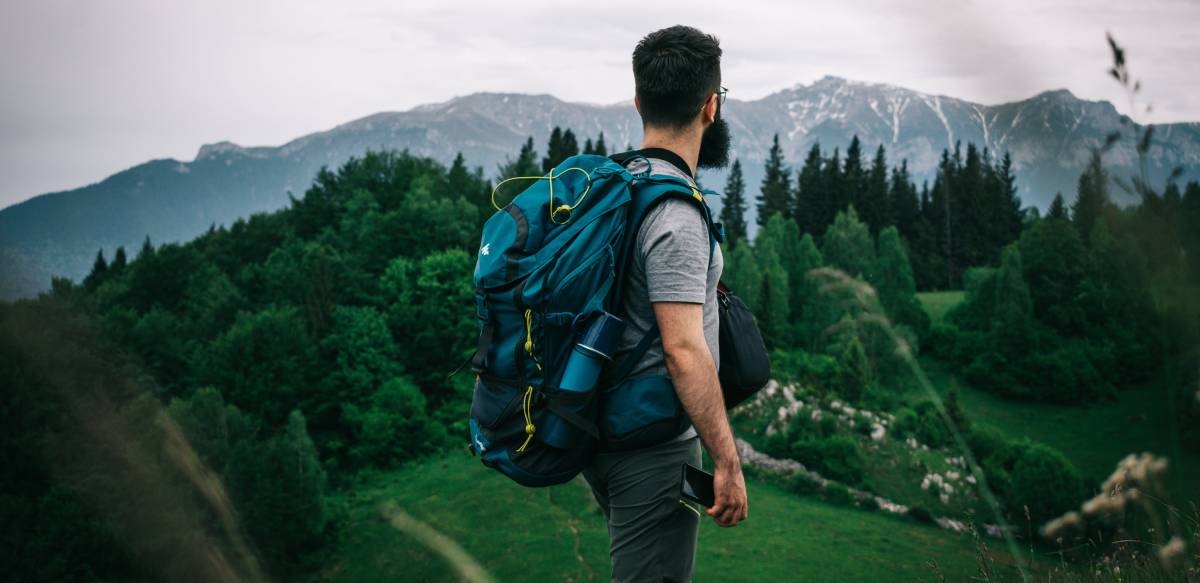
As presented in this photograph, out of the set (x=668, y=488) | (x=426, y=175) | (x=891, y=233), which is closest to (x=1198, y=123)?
(x=668, y=488)

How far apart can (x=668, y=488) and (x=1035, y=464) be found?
28.5m

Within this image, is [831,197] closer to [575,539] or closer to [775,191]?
[775,191]

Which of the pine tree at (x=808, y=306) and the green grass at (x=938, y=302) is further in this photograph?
the green grass at (x=938, y=302)

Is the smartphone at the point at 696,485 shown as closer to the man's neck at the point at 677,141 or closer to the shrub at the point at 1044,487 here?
the man's neck at the point at 677,141

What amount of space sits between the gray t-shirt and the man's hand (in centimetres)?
22

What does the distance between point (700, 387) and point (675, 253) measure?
42cm

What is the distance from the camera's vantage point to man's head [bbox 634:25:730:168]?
2.46 m

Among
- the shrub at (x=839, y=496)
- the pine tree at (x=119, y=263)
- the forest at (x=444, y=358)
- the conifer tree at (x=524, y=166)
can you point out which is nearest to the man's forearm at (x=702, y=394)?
the forest at (x=444, y=358)

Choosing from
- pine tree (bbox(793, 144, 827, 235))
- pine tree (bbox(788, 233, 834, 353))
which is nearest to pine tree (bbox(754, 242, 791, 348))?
pine tree (bbox(788, 233, 834, 353))

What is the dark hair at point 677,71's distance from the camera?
2.46 meters

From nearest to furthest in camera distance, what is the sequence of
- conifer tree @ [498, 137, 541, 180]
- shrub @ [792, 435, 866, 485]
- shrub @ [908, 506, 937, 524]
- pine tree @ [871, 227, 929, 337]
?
Answer: shrub @ [908, 506, 937, 524] → shrub @ [792, 435, 866, 485] → pine tree @ [871, 227, 929, 337] → conifer tree @ [498, 137, 541, 180]

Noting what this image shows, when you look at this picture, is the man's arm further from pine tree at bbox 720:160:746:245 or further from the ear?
pine tree at bbox 720:160:746:245

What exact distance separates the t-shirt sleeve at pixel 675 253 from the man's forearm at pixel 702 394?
0.18 m

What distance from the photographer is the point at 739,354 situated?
261cm
